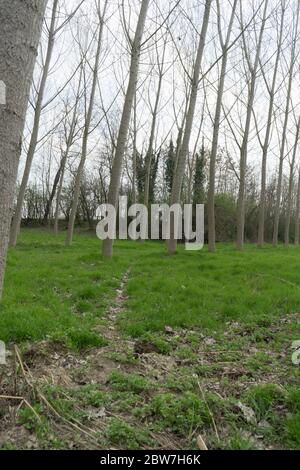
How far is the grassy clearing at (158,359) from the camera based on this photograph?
2.41 m

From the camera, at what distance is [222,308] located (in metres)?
5.52

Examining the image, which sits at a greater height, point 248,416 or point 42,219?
point 42,219

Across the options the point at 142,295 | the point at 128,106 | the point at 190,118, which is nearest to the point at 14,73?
the point at 142,295

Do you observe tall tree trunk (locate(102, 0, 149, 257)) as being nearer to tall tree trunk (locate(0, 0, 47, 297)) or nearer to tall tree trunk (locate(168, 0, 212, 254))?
tall tree trunk (locate(168, 0, 212, 254))

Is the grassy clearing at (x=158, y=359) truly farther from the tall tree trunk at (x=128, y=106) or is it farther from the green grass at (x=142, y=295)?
the tall tree trunk at (x=128, y=106)

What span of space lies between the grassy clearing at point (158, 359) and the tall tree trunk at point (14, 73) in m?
1.47

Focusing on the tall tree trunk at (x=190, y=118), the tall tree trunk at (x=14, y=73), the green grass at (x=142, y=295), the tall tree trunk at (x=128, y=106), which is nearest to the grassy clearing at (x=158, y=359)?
the green grass at (x=142, y=295)

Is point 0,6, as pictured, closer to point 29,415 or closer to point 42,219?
point 29,415

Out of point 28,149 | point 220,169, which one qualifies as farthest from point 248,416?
point 220,169

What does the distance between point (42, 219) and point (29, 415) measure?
3636 cm

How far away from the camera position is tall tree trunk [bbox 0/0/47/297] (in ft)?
5.85

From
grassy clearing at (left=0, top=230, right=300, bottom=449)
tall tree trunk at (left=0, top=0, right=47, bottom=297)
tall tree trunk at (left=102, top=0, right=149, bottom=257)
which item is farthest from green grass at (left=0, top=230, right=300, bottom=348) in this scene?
tall tree trunk at (left=0, top=0, right=47, bottom=297)

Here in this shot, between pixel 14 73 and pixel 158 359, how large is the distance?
2.93m

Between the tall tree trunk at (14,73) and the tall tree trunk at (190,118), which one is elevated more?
the tall tree trunk at (190,118)
